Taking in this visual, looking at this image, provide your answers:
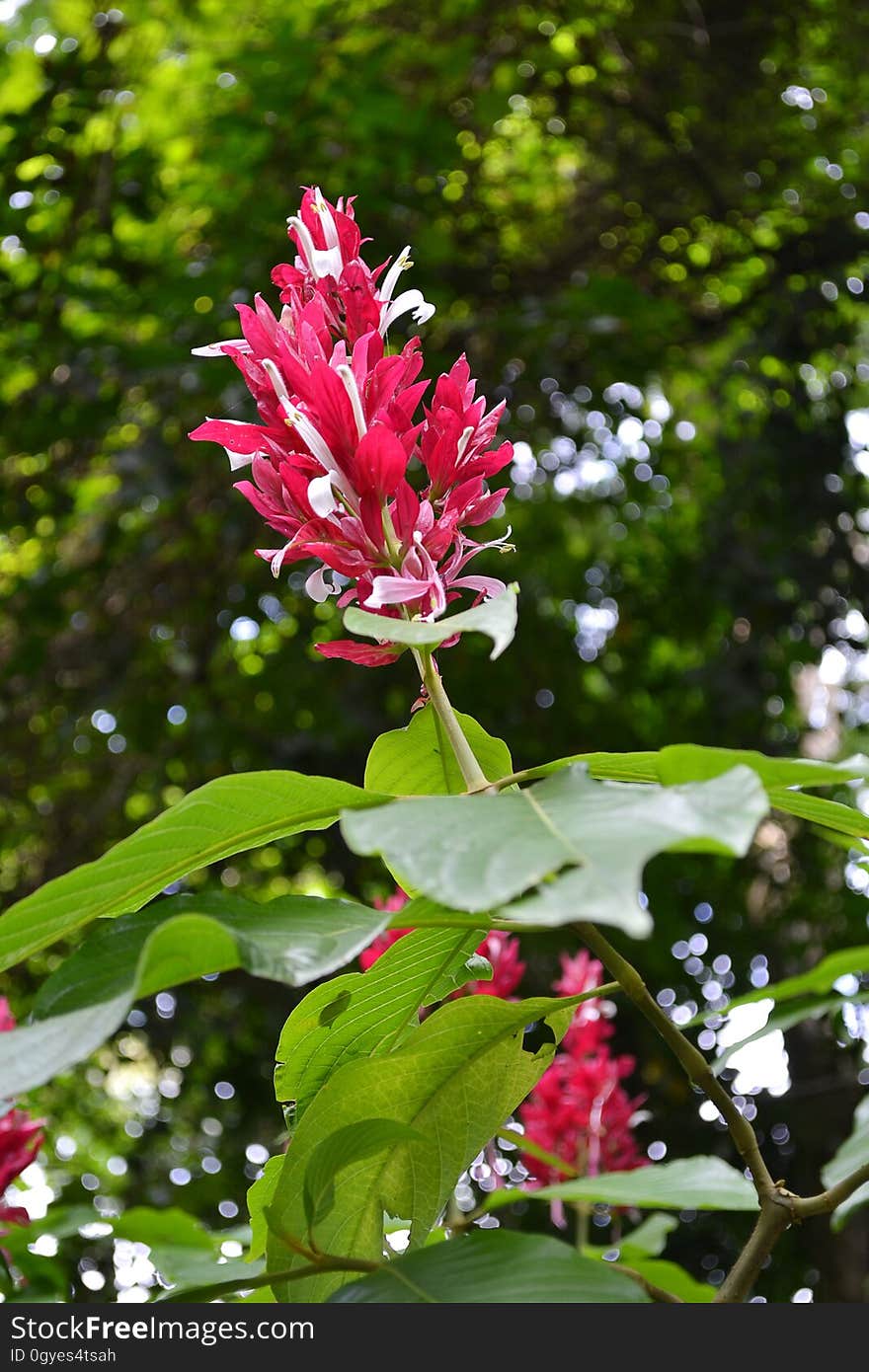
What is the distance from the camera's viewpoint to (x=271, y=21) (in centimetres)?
382

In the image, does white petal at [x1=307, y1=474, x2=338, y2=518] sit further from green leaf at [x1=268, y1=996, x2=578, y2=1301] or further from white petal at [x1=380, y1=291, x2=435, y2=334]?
green leaf at [x1=268, y1=996, x2=578, y2=1301]

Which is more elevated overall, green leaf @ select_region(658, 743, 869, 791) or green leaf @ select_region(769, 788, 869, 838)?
green leaf @ select_region(658, 743, 869, 791)

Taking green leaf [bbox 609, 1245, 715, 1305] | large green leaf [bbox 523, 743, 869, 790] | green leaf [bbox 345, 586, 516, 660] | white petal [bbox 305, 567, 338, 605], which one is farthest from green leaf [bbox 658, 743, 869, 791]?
green leaf [bbox 609, 1245, 715, 1305]

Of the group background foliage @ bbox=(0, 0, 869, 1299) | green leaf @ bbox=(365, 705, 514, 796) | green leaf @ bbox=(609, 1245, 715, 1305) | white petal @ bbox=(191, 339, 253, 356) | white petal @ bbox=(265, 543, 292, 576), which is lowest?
background foliage @ bbox=(0, 0, 869, 1299)

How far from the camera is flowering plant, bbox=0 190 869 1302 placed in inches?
20.7

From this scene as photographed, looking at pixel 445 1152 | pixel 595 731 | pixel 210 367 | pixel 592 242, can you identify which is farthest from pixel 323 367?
pixel 592 242

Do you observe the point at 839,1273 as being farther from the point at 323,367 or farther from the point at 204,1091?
the point at 323,367

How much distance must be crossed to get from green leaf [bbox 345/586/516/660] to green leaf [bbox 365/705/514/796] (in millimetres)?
168

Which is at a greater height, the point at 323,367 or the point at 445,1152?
the point at 323,367

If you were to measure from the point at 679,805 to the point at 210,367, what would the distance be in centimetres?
289

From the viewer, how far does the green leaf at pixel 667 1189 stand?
612 millimetres

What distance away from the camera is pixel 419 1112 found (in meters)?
0.78

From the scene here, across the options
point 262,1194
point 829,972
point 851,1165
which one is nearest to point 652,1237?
point 262,1194

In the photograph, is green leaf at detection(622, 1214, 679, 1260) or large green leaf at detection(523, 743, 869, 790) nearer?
large green leaf at detection(523, 743, 869, 790)
